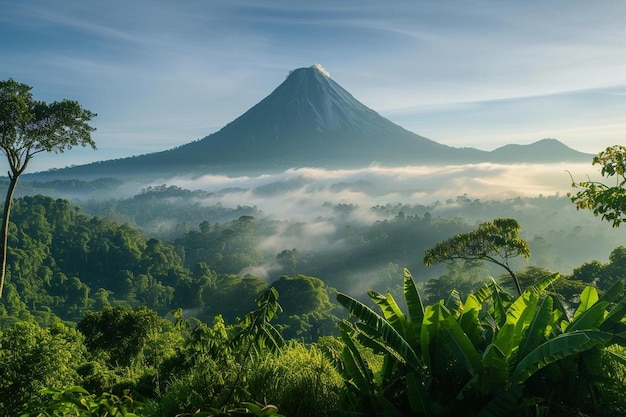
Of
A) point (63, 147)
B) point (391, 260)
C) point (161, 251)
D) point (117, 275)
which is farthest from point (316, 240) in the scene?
point (63, 147)

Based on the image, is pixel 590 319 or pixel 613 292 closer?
pixel 590 319

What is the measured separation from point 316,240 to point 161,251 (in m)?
45.0

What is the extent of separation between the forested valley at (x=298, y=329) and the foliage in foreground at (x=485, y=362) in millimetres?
12

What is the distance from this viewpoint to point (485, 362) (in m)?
3.14

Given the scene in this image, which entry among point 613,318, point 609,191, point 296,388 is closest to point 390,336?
point 296,388

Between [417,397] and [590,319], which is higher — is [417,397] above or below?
below

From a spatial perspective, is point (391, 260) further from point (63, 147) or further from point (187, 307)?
point (63, 147)

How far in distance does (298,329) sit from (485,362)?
155 feet

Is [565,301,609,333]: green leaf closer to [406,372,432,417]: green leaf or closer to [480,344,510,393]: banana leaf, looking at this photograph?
[480,344,510,393]: banana leaf

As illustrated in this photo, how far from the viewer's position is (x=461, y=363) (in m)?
3.15

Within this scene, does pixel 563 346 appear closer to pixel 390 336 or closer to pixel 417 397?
pixel 417 397

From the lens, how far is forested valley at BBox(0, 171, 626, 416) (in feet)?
10.2

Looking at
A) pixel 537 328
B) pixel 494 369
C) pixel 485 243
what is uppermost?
pixel 537 328

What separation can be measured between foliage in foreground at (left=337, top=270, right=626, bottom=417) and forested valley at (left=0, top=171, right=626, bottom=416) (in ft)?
0.04
